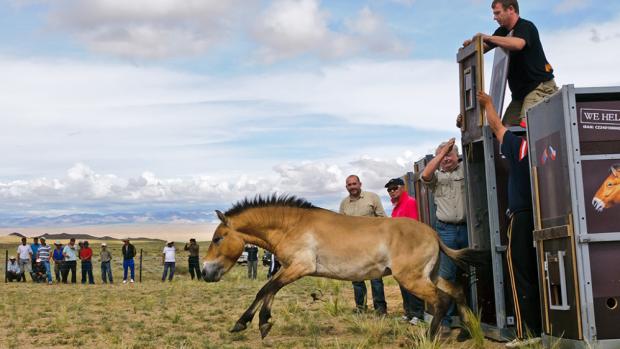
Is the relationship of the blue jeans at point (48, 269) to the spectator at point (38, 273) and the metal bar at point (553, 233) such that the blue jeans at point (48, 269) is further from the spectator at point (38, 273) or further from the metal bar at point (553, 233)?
the metal bar at point (553, 233)

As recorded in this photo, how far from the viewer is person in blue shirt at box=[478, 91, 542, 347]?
7.81 m

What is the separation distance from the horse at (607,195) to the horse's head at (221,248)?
4.58 m

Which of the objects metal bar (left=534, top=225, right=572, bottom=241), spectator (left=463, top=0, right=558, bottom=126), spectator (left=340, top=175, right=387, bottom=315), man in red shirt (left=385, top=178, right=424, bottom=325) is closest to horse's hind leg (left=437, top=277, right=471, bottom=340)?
metal bar (left=534, top=225, right=572, bottom=241)

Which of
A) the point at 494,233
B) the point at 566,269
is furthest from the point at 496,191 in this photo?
the point at 566,269

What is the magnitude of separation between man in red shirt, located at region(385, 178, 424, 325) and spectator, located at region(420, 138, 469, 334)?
5.10ft

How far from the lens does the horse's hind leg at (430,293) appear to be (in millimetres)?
8688

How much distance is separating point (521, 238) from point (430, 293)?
1.39m

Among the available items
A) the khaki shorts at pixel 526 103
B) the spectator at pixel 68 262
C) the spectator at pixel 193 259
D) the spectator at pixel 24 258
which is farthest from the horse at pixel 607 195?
the spectator at pixel 24 258

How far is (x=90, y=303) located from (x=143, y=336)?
7885 millimetres

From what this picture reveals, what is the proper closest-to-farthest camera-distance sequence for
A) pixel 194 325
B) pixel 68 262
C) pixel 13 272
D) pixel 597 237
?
pixel 597 237
pixel 194 325
pixel 68 262
pixel 13 272

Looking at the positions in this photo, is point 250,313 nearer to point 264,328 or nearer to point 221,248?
point 264,328

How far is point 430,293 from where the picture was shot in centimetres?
873

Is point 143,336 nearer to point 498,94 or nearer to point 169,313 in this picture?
point 169,313

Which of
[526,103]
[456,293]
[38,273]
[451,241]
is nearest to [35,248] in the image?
[38,273]
